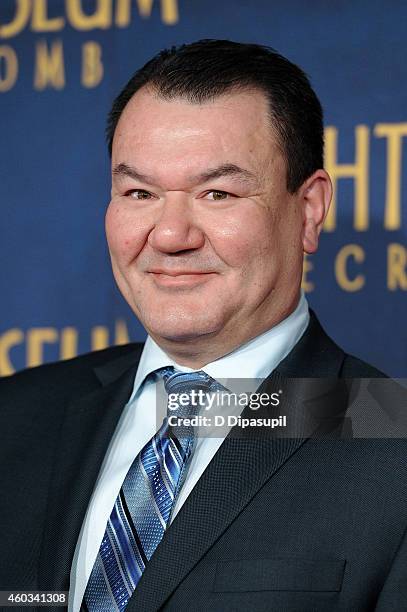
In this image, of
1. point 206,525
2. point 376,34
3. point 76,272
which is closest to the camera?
point 206,525

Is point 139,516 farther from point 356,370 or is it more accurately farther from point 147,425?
point 356,370

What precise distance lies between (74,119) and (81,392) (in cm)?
72

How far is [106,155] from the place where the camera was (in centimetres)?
212

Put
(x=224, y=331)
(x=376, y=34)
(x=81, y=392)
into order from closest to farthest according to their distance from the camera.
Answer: (x=224, y=331), (x=81, y=392), (x=376, y=34)

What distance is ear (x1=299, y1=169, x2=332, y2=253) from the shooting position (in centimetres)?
152

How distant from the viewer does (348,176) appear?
1.94 m

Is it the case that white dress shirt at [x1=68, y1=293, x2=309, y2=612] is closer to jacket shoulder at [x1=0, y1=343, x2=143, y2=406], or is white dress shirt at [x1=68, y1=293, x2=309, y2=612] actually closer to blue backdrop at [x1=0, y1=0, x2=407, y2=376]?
jacket shoulder at [x1=0, y1=343, x2=143, y2=406]

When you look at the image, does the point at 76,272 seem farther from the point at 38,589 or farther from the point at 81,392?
the point at 38,589

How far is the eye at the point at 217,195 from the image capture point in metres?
1.41

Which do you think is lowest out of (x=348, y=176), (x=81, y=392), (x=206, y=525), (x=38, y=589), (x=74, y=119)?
(x=38, y=589)

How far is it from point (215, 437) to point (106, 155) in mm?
877

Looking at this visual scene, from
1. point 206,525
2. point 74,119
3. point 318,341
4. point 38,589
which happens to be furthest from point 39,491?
point 74,119

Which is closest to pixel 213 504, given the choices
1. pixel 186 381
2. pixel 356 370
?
pixel 186 381

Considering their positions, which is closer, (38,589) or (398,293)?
(38,589)
